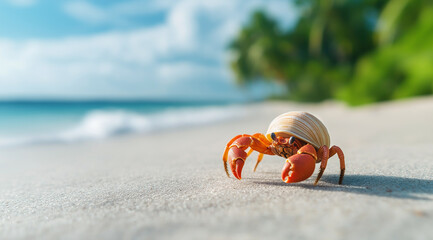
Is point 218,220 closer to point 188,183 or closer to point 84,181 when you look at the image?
point 188,183

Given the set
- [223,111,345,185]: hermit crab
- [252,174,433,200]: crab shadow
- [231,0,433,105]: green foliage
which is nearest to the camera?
[252,174,433,200]: crab shadow

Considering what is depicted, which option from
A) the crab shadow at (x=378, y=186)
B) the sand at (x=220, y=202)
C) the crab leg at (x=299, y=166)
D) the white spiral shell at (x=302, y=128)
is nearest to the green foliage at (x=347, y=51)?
the sand at (x=220, y=202)

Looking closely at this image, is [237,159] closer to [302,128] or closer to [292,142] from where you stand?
[292,142]

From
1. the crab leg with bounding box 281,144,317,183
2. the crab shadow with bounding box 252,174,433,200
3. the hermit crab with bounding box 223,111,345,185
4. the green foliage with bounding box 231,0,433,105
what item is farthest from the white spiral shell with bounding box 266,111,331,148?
the green foliage with bounding box 231,0,433,105

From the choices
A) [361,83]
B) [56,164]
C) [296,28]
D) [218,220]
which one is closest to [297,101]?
[296,28]

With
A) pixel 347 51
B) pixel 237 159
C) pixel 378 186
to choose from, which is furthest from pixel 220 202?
pixel 347 51

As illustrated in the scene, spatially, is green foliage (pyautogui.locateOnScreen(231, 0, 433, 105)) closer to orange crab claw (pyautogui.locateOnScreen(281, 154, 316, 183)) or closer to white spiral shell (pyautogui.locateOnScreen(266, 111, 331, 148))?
white spiral shell (pyautogui.locateOnScreen(266, 111, 331, 148))
